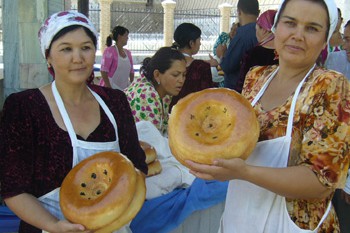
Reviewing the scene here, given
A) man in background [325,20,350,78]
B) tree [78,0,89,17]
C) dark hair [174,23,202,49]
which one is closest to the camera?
man in background [325,20,350,78]

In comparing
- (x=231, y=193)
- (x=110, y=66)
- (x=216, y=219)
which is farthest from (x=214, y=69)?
(x=231, y=193)

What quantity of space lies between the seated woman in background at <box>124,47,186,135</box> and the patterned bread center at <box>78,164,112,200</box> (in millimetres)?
1773

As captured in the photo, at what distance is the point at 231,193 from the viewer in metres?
2.00

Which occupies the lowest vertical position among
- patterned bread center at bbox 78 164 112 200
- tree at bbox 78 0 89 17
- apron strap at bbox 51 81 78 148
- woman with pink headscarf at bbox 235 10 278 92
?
patterned bread center at bbox 78 164 112 200

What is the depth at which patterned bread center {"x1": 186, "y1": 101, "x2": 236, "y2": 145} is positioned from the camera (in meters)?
1.68

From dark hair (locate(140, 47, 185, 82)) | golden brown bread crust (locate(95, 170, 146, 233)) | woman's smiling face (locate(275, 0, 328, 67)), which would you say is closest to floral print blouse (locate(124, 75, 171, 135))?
dark hair (locate(140, 47, 185, 82))

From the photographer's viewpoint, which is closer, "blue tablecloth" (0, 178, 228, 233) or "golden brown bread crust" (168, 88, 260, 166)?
"golden brown bread crust" (168, 88, 260, 166)

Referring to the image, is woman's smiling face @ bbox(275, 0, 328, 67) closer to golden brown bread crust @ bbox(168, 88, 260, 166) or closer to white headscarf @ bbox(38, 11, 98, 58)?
golden brown bread crust @ bbox(168, 88, 260, 166)

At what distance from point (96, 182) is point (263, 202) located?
2.30 feet

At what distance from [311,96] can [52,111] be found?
1137 millimetres

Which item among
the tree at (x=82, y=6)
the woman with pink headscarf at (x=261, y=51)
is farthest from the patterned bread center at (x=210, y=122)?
the tree at (x=82, y=6)

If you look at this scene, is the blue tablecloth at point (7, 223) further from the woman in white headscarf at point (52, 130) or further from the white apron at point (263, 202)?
the white apron at point (263, 202)

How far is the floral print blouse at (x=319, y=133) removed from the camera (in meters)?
1.62

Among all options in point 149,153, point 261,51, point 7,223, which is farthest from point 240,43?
point 7,223
